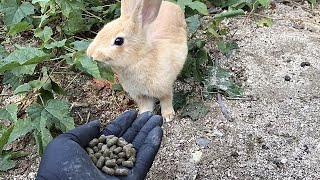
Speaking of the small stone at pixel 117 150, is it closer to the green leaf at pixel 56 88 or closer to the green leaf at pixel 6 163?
the green leaf at pixel 6 163

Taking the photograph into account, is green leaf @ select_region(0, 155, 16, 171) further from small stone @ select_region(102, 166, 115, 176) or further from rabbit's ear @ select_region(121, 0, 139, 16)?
rabbit's ear @ select_region(121, 0, 139, 16)

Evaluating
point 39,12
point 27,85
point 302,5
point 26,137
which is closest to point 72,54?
point 27,85

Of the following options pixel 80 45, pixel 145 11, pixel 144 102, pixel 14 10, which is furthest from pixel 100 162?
pixel 14 10

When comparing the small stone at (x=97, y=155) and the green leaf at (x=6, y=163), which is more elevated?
the small stone at (x=97, y=155)

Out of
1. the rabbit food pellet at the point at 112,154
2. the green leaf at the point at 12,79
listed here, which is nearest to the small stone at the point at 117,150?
the rabbit food pellet at the point at 112,154

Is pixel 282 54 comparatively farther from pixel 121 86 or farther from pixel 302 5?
pixel 121 86

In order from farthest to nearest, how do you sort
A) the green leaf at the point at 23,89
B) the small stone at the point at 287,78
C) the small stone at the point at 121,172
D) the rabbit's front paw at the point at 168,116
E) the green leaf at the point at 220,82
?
the small stone at the point at 287,78, the green leaf at the point at 220,82, the rabbit's front paw at the point at 168,116, the green leaf at the point at 23,89, the small stone at the point at 121,172
